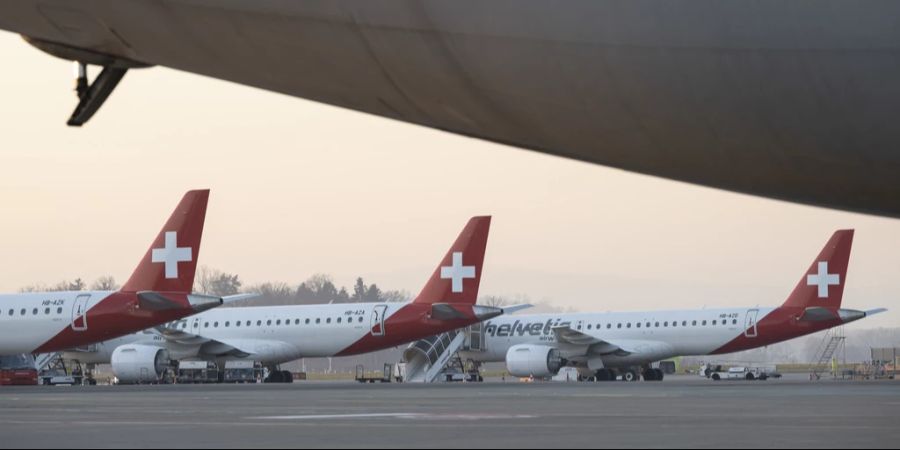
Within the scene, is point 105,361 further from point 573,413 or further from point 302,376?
point 573,413

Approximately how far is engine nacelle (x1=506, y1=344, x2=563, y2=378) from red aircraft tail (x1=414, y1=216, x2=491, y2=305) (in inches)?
290

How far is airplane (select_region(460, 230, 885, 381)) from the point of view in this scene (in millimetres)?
51812

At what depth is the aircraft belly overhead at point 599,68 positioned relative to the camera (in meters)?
6.18

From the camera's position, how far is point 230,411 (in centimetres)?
2069

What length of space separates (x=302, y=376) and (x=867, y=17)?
79.5 m

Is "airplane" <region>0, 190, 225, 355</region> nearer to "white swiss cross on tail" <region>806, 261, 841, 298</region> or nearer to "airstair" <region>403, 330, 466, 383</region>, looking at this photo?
"airstair" <region>403, 330, 466, 383</region>

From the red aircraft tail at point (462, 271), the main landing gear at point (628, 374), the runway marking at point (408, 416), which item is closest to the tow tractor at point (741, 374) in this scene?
the main landing gear at point (628, 374)

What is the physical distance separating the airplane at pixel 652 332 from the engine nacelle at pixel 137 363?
45.2 ft

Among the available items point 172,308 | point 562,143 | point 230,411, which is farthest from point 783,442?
point 172,308

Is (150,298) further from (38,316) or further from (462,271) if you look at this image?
(462,271)

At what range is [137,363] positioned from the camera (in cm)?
5306

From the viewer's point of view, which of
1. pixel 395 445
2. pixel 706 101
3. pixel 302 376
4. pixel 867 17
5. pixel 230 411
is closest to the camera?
pixel 867 17

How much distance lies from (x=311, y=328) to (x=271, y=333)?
2.11 meters

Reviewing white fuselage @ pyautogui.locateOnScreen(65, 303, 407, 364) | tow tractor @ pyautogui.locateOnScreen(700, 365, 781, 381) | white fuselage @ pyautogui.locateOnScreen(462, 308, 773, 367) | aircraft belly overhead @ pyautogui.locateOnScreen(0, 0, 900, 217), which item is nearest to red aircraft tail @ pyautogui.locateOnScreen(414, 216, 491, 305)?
white fuselage @ pyautogui.locateOnScreen(65, 303, 407, 364)
